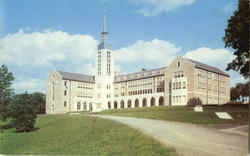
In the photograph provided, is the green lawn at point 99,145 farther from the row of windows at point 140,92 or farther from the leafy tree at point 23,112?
the row of windows at point 140,92

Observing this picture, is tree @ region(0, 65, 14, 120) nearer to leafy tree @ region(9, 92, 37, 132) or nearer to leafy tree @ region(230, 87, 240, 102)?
leafy tree @ region(9, 92, 37, 132)

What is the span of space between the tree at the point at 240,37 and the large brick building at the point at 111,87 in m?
28.2

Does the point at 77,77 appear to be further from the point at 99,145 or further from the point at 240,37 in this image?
the point at 99,145

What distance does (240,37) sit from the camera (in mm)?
18875

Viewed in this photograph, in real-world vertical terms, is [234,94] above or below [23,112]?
above

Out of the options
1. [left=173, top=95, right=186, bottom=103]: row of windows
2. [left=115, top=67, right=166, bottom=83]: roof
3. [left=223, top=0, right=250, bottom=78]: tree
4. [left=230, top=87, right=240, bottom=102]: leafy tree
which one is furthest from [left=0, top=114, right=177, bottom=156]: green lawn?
[left=115, top=67, right=166, bottom=83]: roof

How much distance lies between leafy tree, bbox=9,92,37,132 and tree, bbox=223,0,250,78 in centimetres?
1621

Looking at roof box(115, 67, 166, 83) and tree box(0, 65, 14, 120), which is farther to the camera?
roof box(115, 67, 166, 83)

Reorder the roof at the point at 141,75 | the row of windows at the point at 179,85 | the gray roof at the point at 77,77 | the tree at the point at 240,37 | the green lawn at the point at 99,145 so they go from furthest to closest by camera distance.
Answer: the gray roof at the point at 77,77
the roof at the point at 141,75
the row of windows at the point at 179,85
the tree at the point at 240,37
the green lawn at the point at 99,145

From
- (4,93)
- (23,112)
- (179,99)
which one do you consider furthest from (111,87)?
(23,112)

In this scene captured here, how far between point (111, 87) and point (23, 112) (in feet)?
144

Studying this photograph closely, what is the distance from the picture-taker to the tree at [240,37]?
1817 centimetres

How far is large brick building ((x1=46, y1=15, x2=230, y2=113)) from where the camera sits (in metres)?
50.2

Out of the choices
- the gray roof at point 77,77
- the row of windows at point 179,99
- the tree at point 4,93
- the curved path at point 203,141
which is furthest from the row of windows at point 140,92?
the curved path at point 203,141
